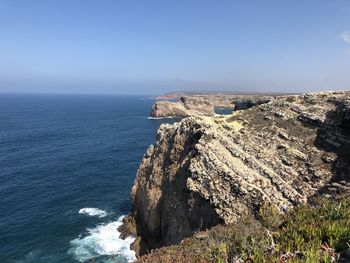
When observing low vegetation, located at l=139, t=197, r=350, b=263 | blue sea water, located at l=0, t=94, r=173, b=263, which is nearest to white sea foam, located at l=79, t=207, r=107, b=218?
blue sea water, located at l=0, t=94, r=173, b=263

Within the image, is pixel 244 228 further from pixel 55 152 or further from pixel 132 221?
pixel 55 152

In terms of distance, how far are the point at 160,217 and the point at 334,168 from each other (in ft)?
61.2

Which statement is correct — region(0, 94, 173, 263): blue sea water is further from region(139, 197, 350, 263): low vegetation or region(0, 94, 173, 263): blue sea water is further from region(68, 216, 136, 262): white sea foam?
region(139, 197, 350, 263): low vegetation

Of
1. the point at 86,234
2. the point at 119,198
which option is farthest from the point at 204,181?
the point at 119,198

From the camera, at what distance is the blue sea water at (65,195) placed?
39.7 metres

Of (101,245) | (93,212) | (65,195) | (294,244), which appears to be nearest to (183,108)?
(65,195)

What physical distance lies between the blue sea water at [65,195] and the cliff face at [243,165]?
7.66m

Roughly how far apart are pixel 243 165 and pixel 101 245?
2193 centimetres

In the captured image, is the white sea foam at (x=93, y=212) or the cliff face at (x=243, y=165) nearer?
the cliff face at (x=243, y=165)

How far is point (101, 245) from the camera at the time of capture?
133 ft

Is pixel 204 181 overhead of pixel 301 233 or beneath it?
beneath

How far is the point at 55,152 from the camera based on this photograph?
3270 inches

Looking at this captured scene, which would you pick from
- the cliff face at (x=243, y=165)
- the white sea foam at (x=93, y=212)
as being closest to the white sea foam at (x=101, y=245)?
the cliff face at (x=243, y=165)

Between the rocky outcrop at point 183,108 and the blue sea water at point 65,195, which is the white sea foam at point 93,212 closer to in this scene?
the blue sea water at point 65,195
